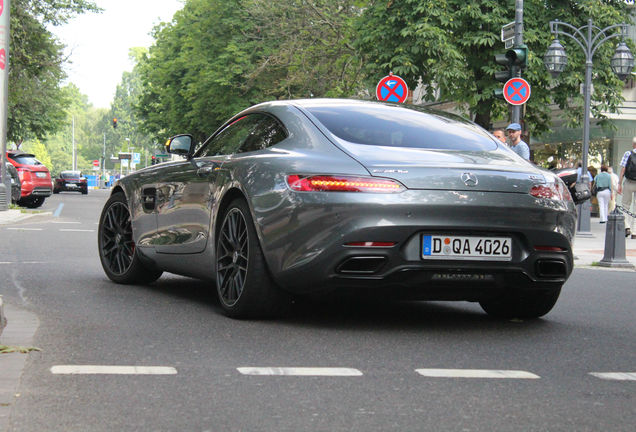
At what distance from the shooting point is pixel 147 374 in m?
4.99

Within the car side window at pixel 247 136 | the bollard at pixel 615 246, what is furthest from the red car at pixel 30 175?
the car side window at pixel 247 136

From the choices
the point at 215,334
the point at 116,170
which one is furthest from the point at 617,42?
the point at 116,170

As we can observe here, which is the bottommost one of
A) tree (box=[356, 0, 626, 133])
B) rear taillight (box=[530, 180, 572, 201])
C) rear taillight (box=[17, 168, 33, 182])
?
rear taillight (box=[17, 168, 33, 182])

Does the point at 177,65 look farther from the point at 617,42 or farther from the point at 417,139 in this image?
the point at 417,139

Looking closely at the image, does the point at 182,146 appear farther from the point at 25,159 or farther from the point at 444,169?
the point at 25,159

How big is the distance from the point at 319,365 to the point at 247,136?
2562mm

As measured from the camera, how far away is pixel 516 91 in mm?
17297

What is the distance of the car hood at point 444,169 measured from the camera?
627 cm

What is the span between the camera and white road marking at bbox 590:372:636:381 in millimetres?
5215

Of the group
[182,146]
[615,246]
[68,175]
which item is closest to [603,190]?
[615,246]

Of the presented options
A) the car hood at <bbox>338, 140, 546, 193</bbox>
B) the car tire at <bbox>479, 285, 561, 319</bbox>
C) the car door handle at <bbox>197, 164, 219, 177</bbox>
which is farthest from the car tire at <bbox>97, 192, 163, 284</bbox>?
the car hood at <bbox>338, 140, 546, 193</bbox>

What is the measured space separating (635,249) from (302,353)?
41.8 feet

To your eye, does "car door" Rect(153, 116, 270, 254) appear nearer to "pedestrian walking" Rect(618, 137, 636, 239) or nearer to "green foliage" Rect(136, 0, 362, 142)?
"pedestrian walking" Rect(618, 137, 636, 239)

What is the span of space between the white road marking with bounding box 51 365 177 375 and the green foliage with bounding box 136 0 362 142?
27.1 meters
